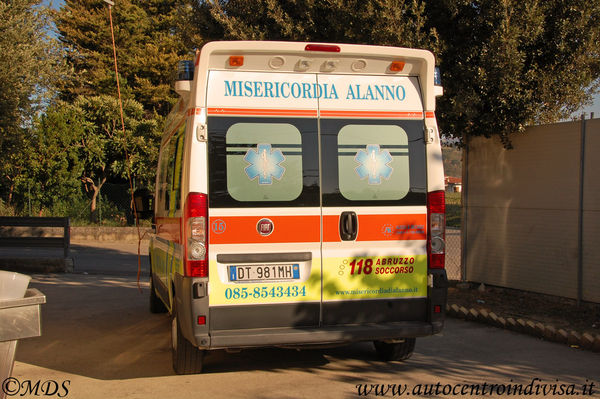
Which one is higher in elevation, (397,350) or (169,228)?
(169,228)

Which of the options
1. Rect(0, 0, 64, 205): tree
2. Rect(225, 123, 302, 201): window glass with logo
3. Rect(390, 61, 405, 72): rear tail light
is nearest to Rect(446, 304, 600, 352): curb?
Rect(390, 61, 405, 72): rear tail light

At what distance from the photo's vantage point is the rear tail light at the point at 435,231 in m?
5.67

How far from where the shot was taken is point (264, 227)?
5.30m

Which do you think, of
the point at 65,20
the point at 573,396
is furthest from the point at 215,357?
the point at 65,20

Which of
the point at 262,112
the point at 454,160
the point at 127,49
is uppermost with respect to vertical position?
the point at 127,49

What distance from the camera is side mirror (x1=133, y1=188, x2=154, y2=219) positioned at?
8227mm

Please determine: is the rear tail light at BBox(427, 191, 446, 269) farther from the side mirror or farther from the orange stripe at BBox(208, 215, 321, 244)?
the side mirror

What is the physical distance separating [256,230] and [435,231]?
161cm

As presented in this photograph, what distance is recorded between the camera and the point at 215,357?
6668 millimetres

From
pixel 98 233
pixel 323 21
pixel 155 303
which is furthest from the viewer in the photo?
pixel 98 233

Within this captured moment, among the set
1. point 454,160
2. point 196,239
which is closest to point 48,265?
point 196,239

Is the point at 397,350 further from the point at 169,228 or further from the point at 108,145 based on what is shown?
the point at 108,145

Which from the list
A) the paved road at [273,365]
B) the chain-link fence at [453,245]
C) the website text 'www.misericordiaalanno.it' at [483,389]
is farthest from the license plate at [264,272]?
the chain-link fence at [453,245]

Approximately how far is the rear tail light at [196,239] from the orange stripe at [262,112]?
28.2 inches
